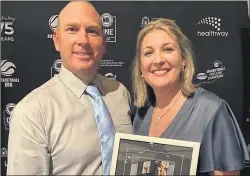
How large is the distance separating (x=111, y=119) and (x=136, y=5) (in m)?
1.06

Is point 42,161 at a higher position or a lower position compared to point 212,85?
lower

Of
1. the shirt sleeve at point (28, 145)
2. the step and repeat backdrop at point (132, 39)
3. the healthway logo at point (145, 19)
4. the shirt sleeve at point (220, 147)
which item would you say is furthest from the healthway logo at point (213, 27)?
the shirt sleeve at point (28, 145)

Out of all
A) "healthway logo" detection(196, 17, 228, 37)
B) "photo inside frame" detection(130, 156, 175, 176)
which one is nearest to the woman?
"photo inside frame" detection(130, 156, 175, 176)

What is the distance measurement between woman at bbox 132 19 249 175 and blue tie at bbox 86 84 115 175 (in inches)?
6.3

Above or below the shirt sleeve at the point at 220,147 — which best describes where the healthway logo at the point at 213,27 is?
above

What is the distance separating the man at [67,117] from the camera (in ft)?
5.14

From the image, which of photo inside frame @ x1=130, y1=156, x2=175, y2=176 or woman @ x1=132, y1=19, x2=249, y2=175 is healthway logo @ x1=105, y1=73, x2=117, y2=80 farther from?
photo inside frame @ x1=130, y1=156, x2=175, y2=176

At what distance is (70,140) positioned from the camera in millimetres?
1606

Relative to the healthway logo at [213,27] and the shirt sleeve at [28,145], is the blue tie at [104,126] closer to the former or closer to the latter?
the shirt sleeve at [28,145]

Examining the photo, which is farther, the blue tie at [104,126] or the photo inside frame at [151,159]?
the blue tie at [104,126]

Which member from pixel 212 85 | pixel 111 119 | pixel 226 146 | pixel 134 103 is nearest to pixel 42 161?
pixel 111 119

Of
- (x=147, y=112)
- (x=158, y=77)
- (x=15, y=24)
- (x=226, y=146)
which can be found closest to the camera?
(x=226, y=146)

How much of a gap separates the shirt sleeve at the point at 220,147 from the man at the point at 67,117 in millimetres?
412

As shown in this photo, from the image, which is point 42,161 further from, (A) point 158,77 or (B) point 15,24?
(B) point 15,24
